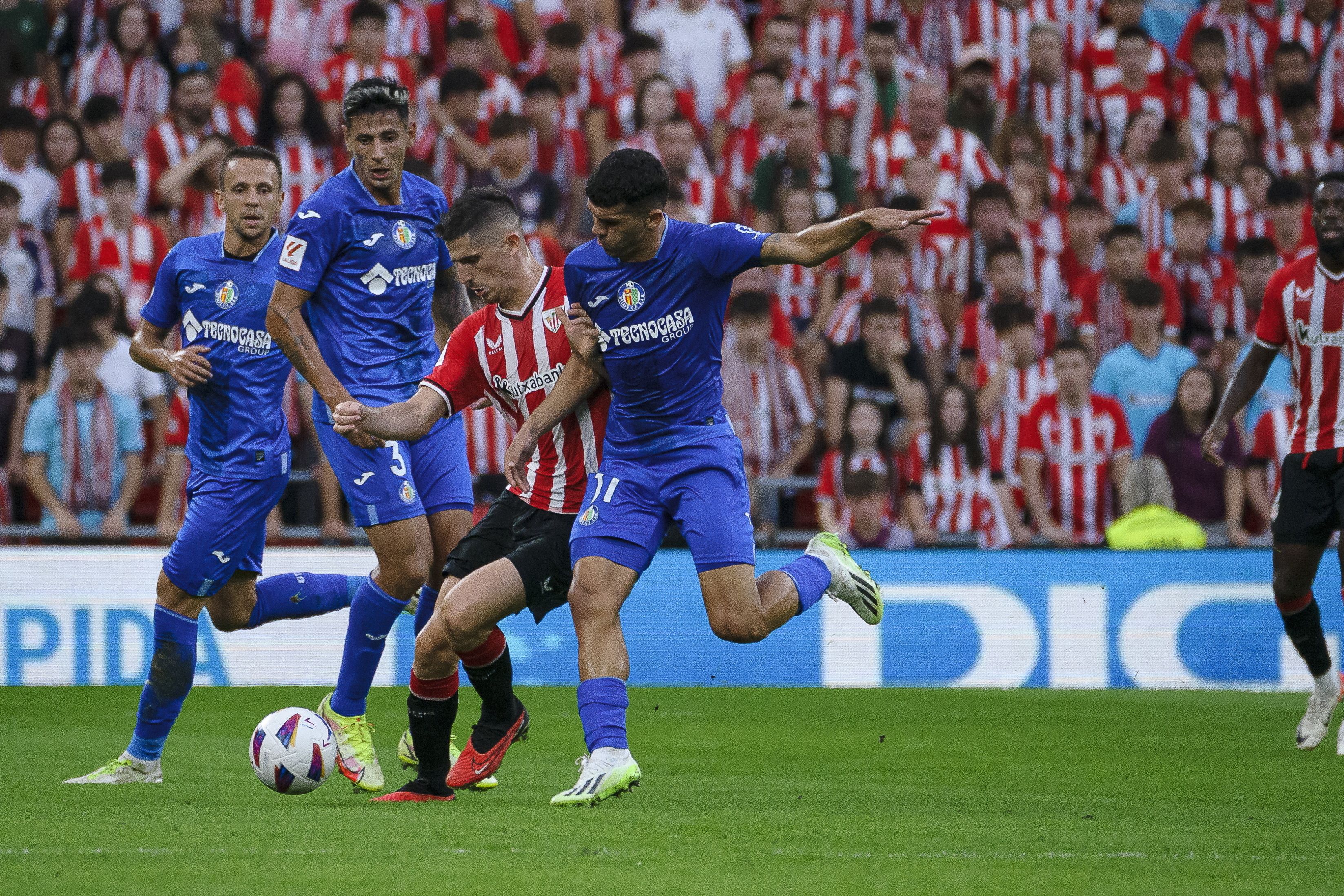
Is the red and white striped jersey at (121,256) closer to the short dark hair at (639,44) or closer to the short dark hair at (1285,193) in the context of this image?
the short dark hair at (639,44)

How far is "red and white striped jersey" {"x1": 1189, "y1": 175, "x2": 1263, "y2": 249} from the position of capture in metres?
13.5

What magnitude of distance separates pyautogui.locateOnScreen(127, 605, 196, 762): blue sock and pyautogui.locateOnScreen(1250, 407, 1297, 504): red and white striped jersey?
773 cm

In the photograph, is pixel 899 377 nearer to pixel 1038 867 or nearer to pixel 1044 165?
pixel 1044 165

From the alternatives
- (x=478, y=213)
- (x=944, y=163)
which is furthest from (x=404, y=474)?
(x=944, y=163)

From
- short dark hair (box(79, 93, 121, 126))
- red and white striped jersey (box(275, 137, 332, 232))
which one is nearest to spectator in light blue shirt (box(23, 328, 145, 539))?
red and white striped jersey (box(275, 137, 332, 232))

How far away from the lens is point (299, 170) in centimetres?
1310

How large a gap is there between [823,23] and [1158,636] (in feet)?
21.7

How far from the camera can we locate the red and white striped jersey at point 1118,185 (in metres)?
13.9

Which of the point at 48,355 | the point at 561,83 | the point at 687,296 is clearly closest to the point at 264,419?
the point at 687,296

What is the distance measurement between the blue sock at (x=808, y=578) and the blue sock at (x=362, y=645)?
1678 millimetres

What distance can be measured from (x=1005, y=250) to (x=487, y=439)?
413 centimetres

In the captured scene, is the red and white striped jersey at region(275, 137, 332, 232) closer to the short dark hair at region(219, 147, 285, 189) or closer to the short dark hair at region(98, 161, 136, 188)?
the short dark hair at region(98, 161, 136, 188)

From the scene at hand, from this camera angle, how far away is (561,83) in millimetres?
14109

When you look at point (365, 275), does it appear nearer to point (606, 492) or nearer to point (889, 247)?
point (606, 492)
